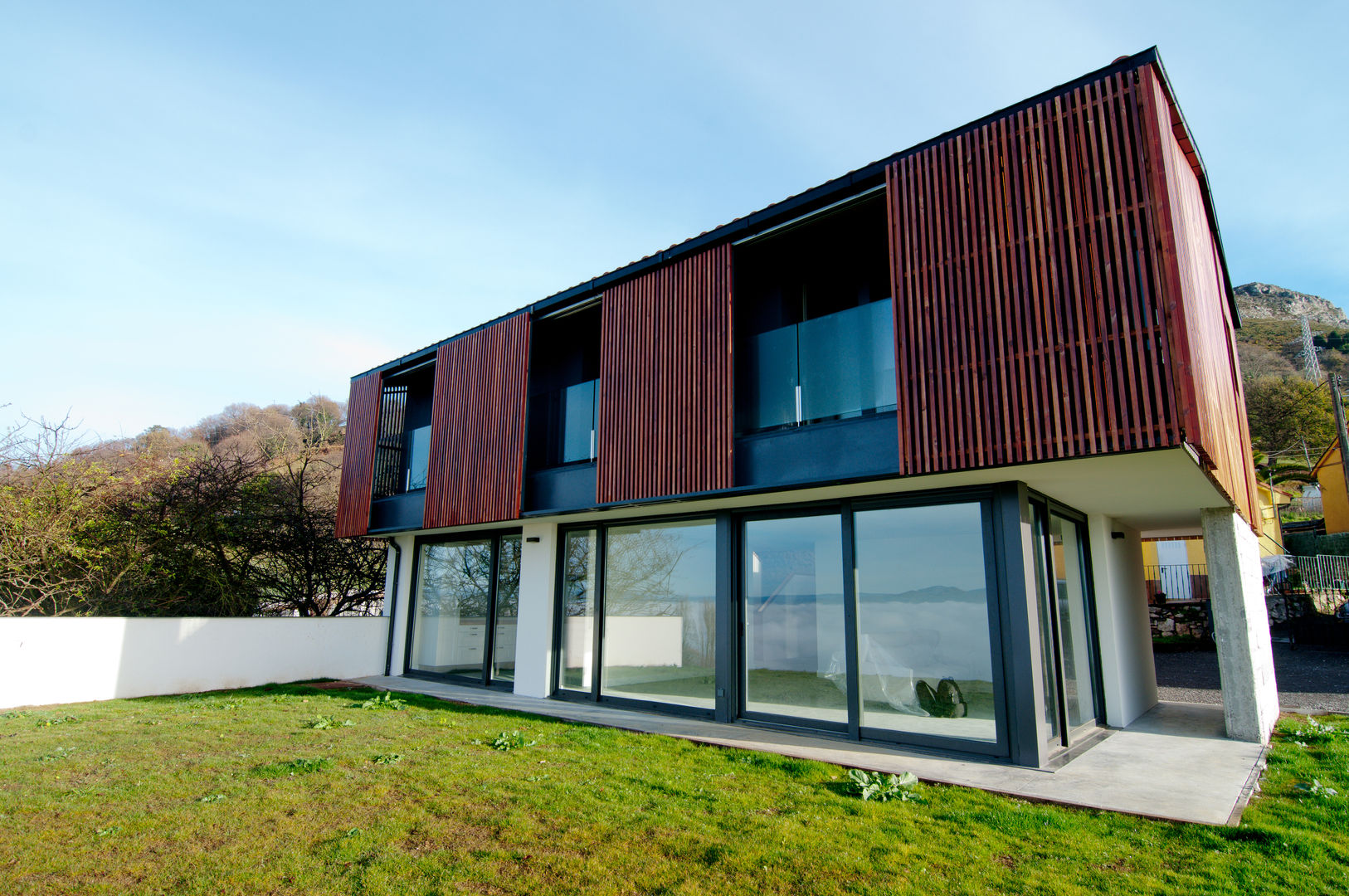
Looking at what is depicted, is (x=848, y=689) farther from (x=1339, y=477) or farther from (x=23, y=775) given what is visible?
(x=1339, y=477)

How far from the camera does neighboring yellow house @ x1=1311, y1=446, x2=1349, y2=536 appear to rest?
77.6ft

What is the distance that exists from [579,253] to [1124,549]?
31.2ft

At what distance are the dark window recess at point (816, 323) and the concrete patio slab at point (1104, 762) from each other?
3028 mm

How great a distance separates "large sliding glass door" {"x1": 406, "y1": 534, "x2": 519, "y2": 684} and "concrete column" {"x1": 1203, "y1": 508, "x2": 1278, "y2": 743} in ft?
28.8

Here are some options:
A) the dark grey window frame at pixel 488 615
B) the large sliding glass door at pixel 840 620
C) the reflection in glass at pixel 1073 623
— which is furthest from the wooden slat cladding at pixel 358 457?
the reflection in glass at pixel 1073 623

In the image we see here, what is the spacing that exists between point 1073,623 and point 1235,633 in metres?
1.52

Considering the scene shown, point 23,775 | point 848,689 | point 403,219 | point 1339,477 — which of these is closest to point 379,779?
→ point 23,775

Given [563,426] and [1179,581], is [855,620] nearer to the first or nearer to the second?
[563,426]

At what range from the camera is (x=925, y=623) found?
6.44 m

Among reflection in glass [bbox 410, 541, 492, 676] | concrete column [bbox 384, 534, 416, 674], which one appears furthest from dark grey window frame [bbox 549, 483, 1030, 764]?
concrete column [bbox 384, 534, 416, 674]

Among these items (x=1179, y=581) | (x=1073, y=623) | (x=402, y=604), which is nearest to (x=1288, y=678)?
(x=1073, y=623)

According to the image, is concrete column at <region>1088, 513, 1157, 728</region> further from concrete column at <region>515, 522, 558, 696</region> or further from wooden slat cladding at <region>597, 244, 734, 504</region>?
concrete column at <region>515, 522, 558, 696</region>

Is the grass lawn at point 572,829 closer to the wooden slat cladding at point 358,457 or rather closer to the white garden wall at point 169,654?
the white garden wall at point 169,654

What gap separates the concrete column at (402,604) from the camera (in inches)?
479
